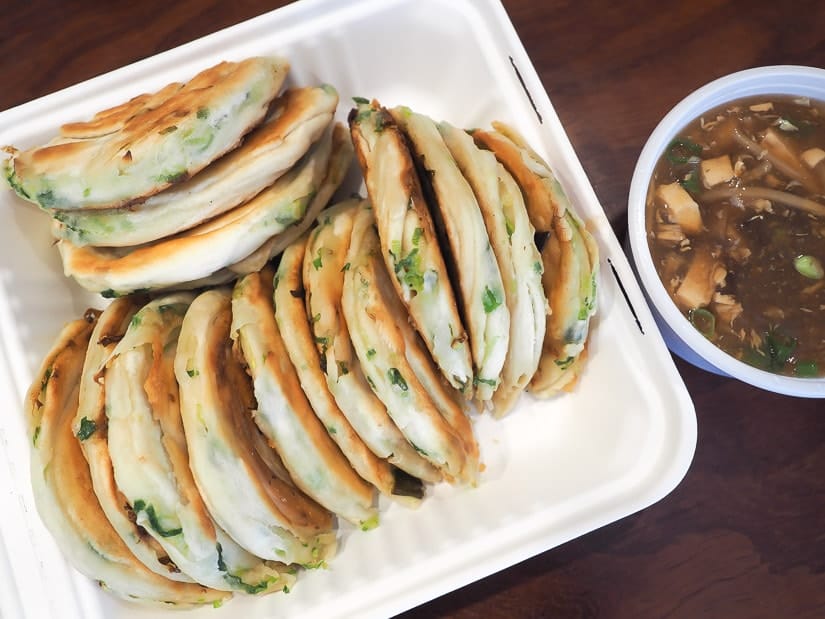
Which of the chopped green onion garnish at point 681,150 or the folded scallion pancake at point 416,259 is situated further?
the chopped green onion garnish at point 681,150

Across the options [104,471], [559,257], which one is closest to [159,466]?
[104,471]

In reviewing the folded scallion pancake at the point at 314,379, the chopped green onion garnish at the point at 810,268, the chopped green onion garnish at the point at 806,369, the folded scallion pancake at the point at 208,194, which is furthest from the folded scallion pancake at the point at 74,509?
the chopped green onion garnish at the point at 810,268

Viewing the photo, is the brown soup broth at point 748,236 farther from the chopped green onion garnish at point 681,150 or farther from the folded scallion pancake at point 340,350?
the folded scallion pancake at point 340,350

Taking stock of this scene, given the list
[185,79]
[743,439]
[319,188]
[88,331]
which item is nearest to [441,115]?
[319,188]

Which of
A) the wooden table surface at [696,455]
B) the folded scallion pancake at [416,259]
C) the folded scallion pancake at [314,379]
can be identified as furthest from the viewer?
the wooden table surface at [696,455]

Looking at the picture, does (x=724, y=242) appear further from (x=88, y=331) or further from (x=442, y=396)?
(x=88, y=331)

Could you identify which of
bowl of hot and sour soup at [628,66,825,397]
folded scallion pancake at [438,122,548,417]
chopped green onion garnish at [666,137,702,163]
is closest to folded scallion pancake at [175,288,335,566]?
folded scallion pancake at [438,122,548,417]
